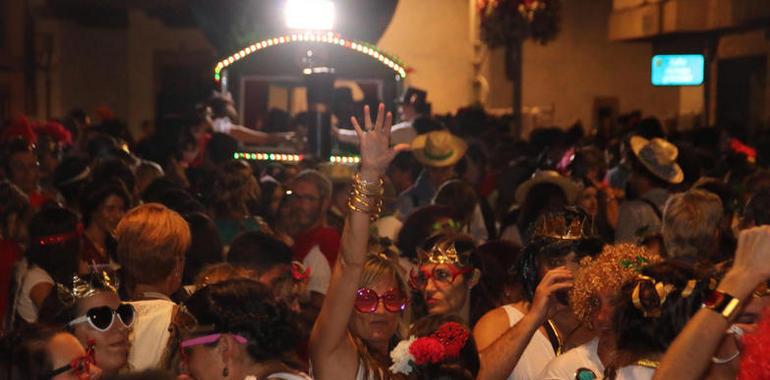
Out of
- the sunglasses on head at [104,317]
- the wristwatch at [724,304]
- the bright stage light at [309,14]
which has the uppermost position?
the bright stage light at [309,14]

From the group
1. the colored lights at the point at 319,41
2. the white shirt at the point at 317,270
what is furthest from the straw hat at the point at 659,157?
the colored lights at the point at 319,41

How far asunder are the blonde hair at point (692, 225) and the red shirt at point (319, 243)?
5.81ft

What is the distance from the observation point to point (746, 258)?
3354 millimetres

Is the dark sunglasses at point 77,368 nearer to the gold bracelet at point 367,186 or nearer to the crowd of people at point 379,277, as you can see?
the crowd of people at point 379,277

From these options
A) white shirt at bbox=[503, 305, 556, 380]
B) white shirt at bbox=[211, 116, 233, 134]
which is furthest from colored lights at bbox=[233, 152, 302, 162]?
white shirt at bbox=[503, 305, 556, 380]

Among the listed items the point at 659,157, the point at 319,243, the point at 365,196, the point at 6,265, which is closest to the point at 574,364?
the point at 365,196

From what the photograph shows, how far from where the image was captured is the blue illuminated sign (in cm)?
1623

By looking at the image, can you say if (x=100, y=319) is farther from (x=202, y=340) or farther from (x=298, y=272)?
(x=298, y=272)

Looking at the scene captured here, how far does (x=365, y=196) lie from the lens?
4.30 m

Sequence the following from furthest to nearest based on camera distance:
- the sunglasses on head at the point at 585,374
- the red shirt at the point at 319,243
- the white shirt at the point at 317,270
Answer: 1. the red shirt at the point at 319,243
2. the white shirt at the point at 317,270
3. the sunglasses on head at the point at 585,374

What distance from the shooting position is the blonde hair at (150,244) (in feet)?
17.9

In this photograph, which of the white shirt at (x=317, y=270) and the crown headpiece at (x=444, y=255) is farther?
the white shirt at (x=317, y=270)

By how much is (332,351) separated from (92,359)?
732 millimetres

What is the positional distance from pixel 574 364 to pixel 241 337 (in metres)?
1.05
